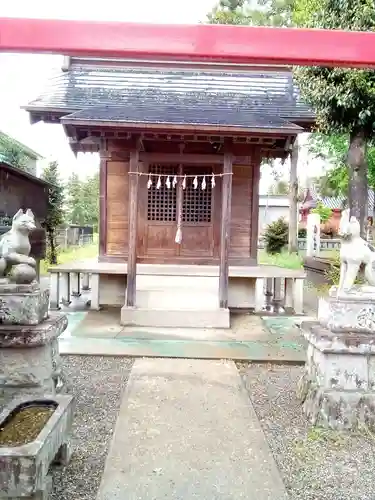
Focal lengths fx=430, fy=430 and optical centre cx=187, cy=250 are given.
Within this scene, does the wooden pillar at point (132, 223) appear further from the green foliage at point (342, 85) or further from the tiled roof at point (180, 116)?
the green foliage at point (342, 85)

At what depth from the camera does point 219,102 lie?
8.66m

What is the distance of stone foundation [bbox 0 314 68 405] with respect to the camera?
370 centimetres

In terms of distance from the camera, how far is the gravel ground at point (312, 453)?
2.84 m

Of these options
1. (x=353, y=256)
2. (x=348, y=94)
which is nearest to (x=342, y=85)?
(x=348, y=94)

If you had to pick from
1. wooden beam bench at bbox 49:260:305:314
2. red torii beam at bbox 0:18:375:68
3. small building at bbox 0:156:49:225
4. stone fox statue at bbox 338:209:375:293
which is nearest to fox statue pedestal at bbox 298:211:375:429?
stone fox statue at bbox 338:209:375:293

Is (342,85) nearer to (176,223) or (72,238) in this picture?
(176,223)

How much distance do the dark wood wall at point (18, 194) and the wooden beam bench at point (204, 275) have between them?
1454 millimetres

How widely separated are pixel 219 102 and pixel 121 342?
5189 mm

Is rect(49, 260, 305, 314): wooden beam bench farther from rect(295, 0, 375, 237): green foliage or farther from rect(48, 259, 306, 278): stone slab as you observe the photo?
rect(295, 0, 375, 237): green foliage

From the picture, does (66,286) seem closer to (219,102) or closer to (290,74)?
(219,102)

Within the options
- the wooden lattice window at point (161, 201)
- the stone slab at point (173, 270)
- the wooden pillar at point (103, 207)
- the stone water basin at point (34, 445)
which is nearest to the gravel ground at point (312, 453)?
the stone water basin at point (34, 445)

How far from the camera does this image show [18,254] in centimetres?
384

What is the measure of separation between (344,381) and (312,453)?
0.76m

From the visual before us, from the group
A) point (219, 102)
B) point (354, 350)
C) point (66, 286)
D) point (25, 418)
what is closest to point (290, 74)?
point (219, 102)
